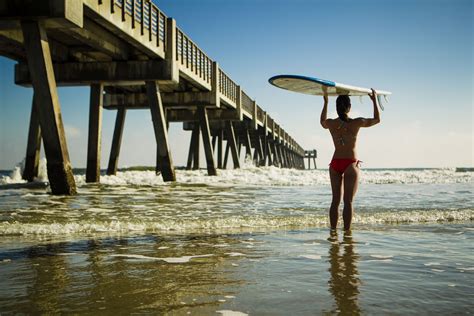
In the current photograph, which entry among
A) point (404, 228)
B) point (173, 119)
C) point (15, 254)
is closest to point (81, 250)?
point (15, 254)

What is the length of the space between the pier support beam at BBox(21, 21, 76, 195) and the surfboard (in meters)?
5.84

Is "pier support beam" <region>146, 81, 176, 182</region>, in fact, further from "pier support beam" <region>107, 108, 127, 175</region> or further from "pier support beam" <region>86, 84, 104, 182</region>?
"pier support beam" <region>107, 108, 127, 175</region>

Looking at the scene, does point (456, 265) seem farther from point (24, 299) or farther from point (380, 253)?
point (24, 299)

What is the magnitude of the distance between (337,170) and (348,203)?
0.38 m

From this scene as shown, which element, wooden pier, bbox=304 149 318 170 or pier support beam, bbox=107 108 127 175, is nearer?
pier support beam, bbox=107 108 127 175

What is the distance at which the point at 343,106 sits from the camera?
5055mm

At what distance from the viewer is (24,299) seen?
2.29 meters

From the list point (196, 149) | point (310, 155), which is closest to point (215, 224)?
point (196, 149)

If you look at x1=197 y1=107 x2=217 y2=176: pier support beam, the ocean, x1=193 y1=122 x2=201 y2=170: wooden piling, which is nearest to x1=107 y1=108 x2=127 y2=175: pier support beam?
x1=197 y1=107 x2=217 y2=176: pier support beam

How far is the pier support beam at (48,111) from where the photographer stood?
9812 mm

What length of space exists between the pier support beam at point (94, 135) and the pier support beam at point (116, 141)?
550 centimetres

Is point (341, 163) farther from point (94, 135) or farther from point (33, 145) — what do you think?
point (33, 145)

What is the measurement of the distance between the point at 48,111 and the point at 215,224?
237 inches

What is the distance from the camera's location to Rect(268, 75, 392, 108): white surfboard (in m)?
5.38
